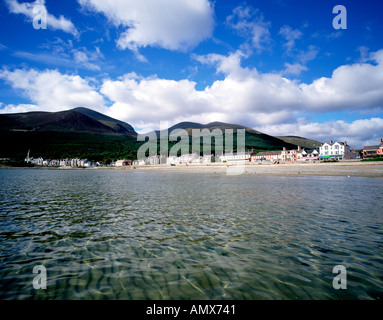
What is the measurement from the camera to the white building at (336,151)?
118637 mm

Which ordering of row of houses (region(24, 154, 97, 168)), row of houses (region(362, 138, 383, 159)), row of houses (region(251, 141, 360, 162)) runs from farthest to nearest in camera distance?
row of houses (region(24, 154, 97, 168)) < row of houses (region(251, 141, 360, 162)) < row of houses (region(362, 138, 383, 159))

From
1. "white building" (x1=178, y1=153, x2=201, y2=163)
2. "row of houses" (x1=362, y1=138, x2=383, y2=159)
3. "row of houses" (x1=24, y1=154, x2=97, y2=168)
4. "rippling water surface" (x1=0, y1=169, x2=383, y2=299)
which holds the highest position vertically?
"row of houses" (x1=362, y1=138, x2=383, y2=159)

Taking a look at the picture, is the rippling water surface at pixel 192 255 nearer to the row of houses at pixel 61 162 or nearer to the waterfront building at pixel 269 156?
the waterfront building at pixel 269 156

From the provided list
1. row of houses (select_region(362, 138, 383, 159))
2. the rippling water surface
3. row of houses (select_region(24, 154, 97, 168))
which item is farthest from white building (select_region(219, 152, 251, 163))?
the rippling water surface

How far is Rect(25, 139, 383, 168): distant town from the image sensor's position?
388 ft

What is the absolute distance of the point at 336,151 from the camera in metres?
122

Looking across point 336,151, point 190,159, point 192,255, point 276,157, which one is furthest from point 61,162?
point 336,151

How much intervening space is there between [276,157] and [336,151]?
3480 cm

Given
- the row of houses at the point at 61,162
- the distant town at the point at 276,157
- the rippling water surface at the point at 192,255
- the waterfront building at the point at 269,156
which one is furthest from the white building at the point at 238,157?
the rippling water surface at the point at 192,255

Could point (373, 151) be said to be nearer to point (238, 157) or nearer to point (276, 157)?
point (276, 157)

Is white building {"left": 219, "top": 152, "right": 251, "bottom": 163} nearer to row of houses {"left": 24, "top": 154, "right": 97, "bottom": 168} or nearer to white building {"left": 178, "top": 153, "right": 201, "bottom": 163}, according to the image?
white building {"left": 178, "top": 153, "right": 201, "bottom": 163}
